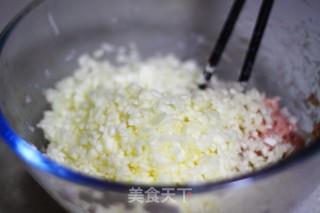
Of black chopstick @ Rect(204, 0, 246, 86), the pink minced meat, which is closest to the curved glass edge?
the pink minced meat

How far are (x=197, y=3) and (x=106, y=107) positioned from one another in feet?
1.33

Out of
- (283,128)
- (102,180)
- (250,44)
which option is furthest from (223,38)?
(102,180)

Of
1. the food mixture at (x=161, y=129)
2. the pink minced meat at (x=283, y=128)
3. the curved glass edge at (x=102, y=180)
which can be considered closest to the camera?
the curved glass edge at (x=102, y=180)

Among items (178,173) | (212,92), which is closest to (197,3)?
(212,92)

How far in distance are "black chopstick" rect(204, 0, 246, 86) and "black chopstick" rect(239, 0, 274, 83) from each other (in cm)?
6

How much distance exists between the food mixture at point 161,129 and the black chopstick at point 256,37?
0.04 meters

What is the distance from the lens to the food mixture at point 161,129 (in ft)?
2.00

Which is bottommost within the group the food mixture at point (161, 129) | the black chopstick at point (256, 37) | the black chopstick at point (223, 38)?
the food mixture at point (161, 129)

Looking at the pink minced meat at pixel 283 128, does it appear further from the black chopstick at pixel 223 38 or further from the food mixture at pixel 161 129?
the black chopstick at pixel 223 38

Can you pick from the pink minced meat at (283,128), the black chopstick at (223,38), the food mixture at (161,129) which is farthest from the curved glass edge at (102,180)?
the black chopstick at (223,38)

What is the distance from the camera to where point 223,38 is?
2.83ft

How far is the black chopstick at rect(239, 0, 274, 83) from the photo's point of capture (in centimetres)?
78

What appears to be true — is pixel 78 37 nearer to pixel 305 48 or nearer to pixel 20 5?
pixel 20 5

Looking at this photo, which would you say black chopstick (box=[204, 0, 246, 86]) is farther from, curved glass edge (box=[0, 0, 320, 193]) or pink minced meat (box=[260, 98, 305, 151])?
curved glass edge (box=[0, 0, 320, 193])
